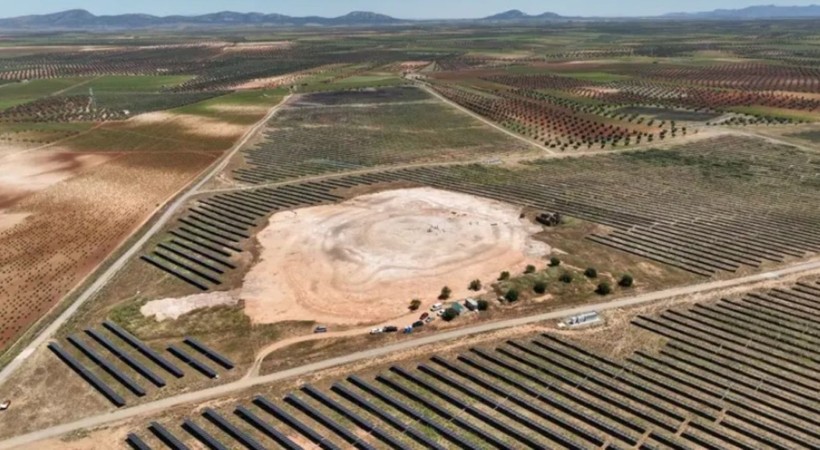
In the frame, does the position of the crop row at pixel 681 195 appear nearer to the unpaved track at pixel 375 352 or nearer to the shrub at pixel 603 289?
the unpaved track at pixel 375 352

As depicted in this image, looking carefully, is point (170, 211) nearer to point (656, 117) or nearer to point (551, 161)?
point (551, 161)

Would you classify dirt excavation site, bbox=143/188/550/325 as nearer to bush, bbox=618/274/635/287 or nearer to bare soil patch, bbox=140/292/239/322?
bare soil patch, bbox=140/292/239/322

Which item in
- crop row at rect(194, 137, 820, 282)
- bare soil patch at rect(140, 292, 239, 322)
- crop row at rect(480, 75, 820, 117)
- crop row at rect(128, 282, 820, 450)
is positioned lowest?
crop row at rect(128, 282, 820, 450)

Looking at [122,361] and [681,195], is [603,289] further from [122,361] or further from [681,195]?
[122,361]

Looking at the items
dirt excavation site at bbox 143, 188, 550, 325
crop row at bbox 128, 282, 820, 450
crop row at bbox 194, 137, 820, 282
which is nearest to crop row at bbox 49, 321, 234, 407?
dirt excavation site at bbox 143, 188, 550, 325

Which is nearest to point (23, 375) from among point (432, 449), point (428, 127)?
point (432, 449)

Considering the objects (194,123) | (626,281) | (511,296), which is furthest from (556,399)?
(194,123)
